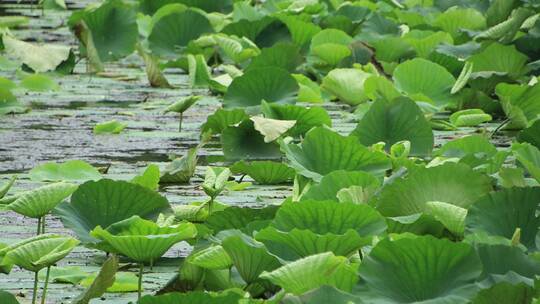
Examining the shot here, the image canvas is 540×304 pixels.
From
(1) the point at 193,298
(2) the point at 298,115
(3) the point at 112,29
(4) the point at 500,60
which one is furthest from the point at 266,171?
(3) the point at 112,29

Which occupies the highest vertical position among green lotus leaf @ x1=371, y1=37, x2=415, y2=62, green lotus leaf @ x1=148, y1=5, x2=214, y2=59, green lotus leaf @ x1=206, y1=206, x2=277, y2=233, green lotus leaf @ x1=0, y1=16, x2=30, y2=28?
green lotus leaf @ x1=206, y1=206, x2=277, y2=233

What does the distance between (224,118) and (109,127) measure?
1.24 feet

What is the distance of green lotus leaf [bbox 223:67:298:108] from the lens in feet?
11.5

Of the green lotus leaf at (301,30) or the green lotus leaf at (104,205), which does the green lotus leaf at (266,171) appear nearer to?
the green lotus leaf at (104,205)

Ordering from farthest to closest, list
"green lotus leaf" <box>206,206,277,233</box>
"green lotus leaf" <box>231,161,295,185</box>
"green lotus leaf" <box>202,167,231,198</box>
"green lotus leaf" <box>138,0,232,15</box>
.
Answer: "green lotus leaf" <box>138,0,232,15</box> → "green lotus leaf" <box>231,161,295,185</box> → "green lotus leaf" <box>202,167,231,198</box> → "green lotus leaf" <box>206,206,277,233</box>

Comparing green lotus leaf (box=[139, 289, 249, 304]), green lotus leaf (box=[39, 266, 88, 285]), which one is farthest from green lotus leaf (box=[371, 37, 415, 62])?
green lotus leaf (box=[139, 289, 249, 304])

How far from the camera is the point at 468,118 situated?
3516 mm

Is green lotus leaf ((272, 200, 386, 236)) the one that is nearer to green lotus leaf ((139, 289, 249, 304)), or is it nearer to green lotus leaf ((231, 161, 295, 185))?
green lotus leaf ((139, 289, 249, 304))

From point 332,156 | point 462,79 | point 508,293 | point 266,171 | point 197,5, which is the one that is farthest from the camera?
point 197,5

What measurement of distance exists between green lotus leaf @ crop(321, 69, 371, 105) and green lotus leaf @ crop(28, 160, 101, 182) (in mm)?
1185

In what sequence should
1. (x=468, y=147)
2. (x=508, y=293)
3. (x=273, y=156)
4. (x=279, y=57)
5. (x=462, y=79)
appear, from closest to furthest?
1. (x=508, y=293)
2. (x=468, y=147)
3. (x=273, y=156)
4. (x=462, y=79)
5. (x=279, y=57)

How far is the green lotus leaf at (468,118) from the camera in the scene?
351 cm

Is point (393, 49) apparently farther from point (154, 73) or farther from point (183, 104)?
point (183, 104)

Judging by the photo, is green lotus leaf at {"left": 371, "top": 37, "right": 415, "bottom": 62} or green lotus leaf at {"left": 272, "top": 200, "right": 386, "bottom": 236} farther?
green lotus leaf at {"left": 371, "top": 37, "right": 415, "bottom": 62}
